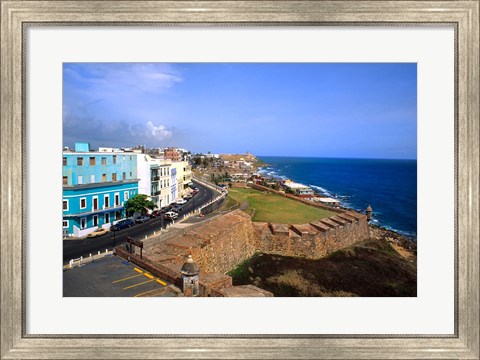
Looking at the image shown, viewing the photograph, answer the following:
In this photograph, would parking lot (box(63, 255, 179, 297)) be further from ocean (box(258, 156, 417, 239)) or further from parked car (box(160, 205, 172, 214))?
ocean (box(258, 156, 417, 239))

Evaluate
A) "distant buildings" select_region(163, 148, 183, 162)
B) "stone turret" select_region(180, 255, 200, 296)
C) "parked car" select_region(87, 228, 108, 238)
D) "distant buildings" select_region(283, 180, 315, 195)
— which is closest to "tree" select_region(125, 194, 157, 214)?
"parked car" select_region(87, 228, 108, 238)

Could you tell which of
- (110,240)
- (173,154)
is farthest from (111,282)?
(173,154)

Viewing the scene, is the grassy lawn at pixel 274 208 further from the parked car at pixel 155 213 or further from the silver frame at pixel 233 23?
the silver frame at pixel 233 23

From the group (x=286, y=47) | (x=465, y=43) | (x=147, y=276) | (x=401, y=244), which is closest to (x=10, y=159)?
(x=147, y=276)

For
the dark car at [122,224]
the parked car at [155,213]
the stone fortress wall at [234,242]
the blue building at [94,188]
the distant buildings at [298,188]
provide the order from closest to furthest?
the blue building at [94,188] → the stone fortress wall at [234,242] → the dark car at [122,224] → the parked car at [155,213] → the distant buildings at [298,188]

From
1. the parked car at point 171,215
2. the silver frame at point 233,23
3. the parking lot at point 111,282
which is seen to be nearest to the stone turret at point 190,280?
the parking lot at point 111,282

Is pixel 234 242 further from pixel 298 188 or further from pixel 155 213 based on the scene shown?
pixel 155 213
